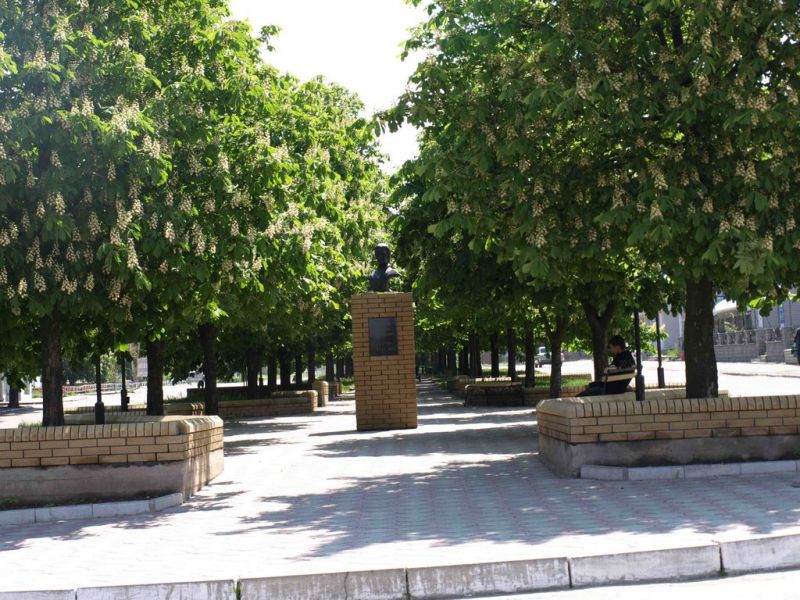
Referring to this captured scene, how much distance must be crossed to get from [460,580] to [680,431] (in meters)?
5.35

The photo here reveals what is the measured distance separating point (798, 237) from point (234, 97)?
6.99 metres

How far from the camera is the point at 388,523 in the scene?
9086mm

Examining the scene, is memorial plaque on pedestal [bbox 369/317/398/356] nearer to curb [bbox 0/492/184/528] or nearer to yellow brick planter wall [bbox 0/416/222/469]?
yellow brick planter wall [bbox 0/416/222/469]

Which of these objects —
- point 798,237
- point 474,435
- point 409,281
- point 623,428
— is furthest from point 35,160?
point 409,281

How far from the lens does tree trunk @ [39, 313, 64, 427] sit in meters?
12.3

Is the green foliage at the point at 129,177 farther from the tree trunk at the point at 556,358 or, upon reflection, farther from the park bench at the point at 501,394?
the park bench at the point at 501,394

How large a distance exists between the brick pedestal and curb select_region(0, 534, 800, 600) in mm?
13808

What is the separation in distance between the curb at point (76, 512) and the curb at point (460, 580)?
3685mm

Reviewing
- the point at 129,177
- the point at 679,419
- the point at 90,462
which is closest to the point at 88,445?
the point at 90,462

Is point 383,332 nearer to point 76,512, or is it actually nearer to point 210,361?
point 210,361

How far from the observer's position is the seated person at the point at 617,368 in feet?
49.6

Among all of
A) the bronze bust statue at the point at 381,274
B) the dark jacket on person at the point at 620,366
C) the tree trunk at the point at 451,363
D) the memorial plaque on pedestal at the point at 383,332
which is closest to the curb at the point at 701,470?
the dark jacket on person at the point at 620,366

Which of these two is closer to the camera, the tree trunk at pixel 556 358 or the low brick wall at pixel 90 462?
the low brick wall at pixel 90 462

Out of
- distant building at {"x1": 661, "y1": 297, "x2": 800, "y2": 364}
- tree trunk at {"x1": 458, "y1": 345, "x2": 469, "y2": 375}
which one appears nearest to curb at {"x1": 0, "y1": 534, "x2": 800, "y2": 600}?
tree trunk at {"x1": 458, "y1": 345, "x2": 469, "y2": 375}
